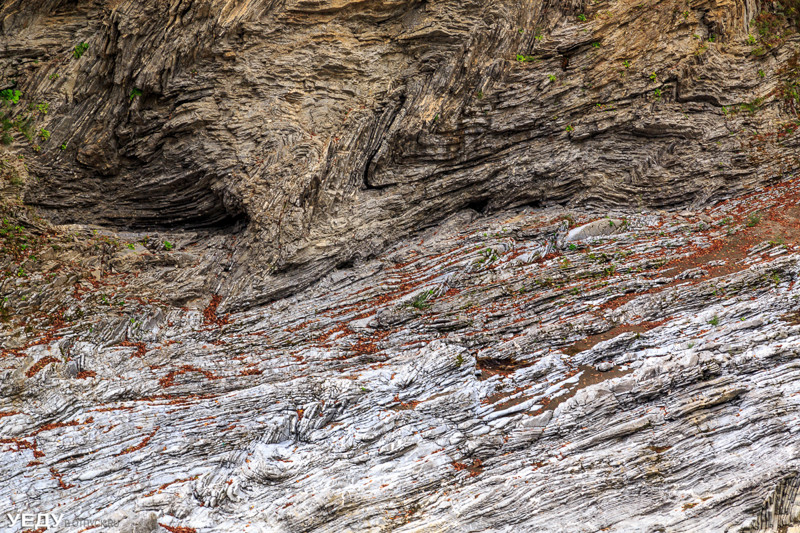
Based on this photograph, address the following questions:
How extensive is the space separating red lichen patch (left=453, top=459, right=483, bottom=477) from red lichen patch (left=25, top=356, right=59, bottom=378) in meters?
7.72

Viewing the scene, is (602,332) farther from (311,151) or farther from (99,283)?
(99,283)

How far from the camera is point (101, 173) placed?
13.7 m

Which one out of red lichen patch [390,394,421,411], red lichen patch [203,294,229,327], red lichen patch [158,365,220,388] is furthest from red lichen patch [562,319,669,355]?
red lichen patch [203,294,229,327]

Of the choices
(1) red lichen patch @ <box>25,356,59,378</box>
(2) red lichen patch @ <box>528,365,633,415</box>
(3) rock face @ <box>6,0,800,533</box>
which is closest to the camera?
(3) rock face @ <box>6,0,800,533</box>

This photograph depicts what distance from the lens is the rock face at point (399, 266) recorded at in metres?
8.58

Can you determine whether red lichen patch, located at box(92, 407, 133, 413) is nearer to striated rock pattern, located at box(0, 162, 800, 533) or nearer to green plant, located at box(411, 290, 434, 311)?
striated rock pattern, located at box(0, 162, 800, 533)

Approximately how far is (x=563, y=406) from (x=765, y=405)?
10.1 ft

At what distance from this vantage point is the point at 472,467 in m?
8.86

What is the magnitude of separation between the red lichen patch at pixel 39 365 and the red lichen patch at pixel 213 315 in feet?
9.65

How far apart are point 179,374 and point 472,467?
5860mm

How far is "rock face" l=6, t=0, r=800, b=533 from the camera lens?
28.1ft

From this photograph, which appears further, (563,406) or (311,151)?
(311,151)

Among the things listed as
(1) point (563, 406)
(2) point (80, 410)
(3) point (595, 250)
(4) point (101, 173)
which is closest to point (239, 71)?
(4) point (101, 173)

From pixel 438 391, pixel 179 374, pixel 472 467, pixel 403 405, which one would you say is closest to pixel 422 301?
pixel 438 391
